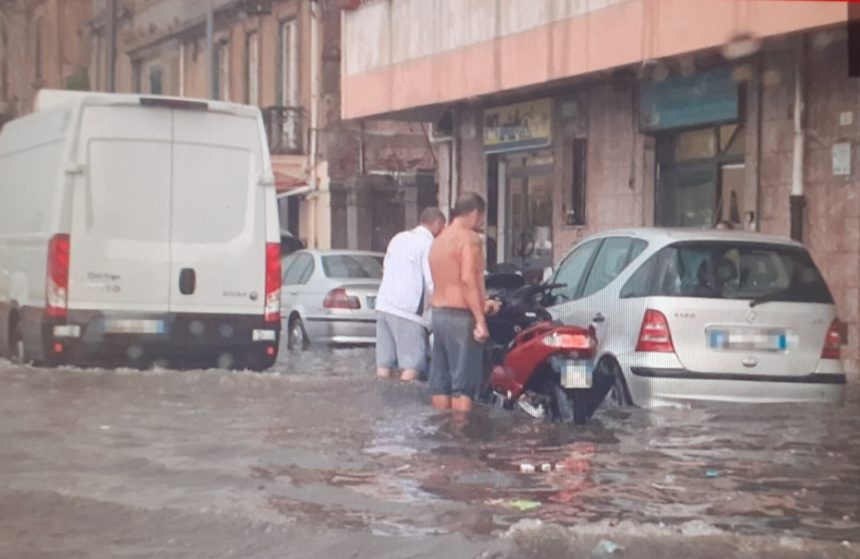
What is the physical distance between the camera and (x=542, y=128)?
2147 centimetres

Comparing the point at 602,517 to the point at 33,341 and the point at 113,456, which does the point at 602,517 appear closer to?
the point at 113,456

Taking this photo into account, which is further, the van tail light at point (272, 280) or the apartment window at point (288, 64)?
the apartment window at point (288, 64)

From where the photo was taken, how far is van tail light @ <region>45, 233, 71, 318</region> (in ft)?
42.1

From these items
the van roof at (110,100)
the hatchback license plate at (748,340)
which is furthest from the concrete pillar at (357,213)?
the hatchback license plate at (748,340)

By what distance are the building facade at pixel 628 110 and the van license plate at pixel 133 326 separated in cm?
587

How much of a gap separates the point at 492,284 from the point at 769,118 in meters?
6.06

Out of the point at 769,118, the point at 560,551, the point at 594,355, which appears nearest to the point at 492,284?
the point at 594,355

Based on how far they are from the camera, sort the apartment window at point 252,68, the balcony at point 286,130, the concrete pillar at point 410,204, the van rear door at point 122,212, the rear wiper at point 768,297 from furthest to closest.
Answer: the apartment window at point 252,68, the balcony at point 286,130, the concrete pillar at point 410,204, the van rear door at point 122,212, the rear wiper at point 768,297

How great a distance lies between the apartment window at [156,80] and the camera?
41719mm

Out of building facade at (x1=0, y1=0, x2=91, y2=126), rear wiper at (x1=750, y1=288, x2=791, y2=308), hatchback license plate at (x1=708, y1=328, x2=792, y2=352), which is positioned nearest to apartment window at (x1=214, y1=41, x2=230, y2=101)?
building facade at (x1=0, y1=0, x2=91, y2=126)

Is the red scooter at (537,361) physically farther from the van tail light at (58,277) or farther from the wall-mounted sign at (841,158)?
the wall-mounted sign at (841,158)

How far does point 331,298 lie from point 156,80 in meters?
24.6

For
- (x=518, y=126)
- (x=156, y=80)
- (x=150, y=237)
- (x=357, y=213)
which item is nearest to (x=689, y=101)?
(x=518, y=126)

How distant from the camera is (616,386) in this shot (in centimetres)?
1098
